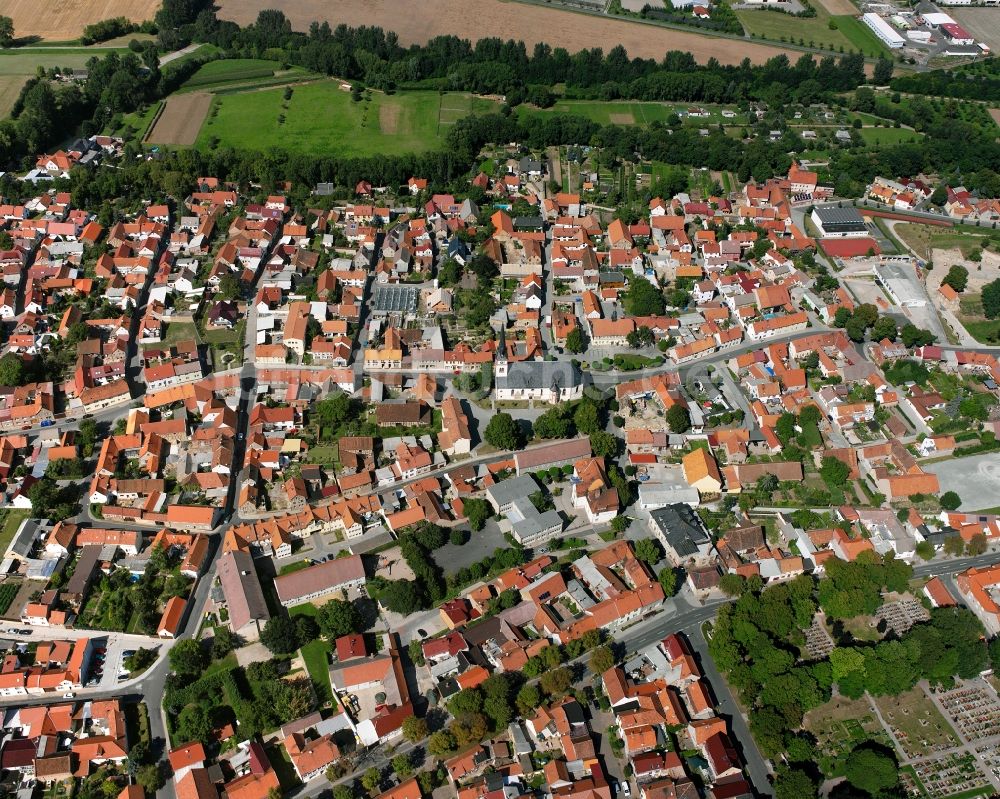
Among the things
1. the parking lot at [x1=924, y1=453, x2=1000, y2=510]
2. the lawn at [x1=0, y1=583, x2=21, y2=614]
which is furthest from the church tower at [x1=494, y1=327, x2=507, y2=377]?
the lawn at [x1=0, y1=583, x2=21, y2=614]

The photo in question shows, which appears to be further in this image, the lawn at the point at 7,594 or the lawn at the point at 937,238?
the lawn at the point at 937,238

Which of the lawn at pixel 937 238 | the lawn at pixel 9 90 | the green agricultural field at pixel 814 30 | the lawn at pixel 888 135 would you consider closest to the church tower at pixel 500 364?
the lawn at pixel 937 238

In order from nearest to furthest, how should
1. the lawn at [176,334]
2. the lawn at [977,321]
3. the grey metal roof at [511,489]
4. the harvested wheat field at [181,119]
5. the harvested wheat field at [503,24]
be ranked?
the grey metal roof at [511,489] < the lawn at [176,334] < the lawn at [977,321] < the harvested wheat field at [181,119] < the harvested wheat field at [503,24]

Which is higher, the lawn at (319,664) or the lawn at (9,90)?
the lawn at (9,90)

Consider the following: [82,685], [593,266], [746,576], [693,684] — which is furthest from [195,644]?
[593,266]

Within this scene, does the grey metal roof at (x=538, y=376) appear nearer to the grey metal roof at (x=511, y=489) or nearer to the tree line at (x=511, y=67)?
the grey metal roof at (x=511, y=489)
